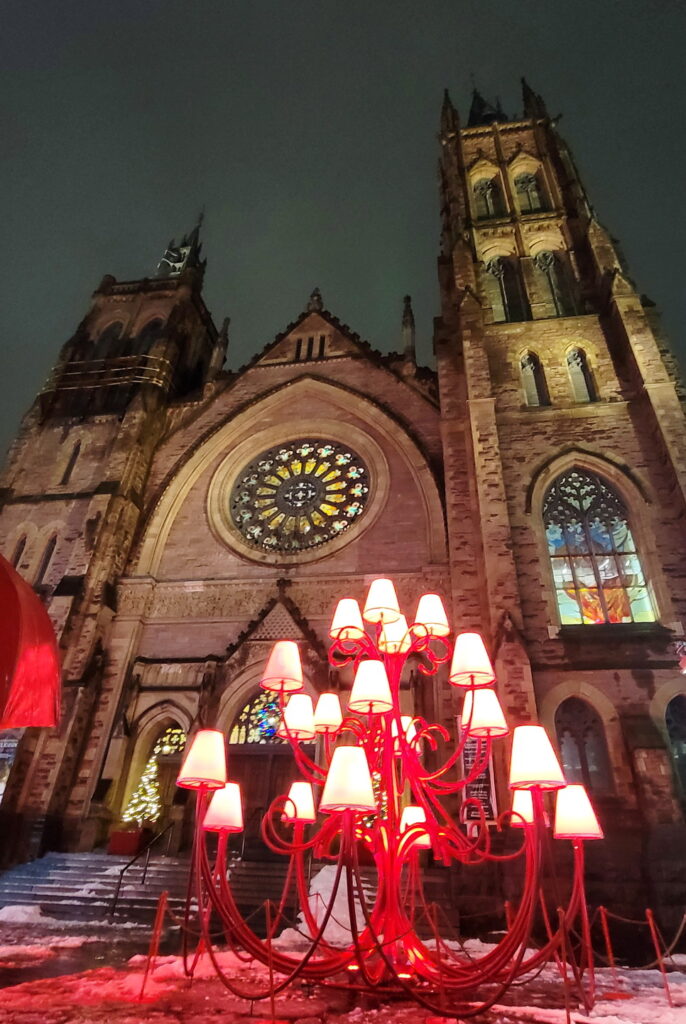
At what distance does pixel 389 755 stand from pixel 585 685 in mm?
7639

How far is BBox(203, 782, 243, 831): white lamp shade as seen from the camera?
4446 millimetres

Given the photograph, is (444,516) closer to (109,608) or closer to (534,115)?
(109,608)

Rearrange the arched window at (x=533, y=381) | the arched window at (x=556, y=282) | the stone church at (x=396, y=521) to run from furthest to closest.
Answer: the arched window at (x=556, y=282) < the arched window at (x=533, y=381) < the stone church at (x=396, y=521)

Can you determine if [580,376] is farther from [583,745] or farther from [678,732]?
[583,745]

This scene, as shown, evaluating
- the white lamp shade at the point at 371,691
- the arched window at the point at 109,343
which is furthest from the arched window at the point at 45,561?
the white lamp shade at the point at 371,691

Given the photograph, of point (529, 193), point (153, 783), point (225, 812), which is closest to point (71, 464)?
point (153, 783)

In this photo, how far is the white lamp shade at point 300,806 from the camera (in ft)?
15.6

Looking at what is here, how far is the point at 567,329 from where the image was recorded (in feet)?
52.4

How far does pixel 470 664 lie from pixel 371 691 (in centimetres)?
78

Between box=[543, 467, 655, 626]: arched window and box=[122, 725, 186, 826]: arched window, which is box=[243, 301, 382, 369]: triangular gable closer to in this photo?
box=[543, 467, 655, 626]: arched window

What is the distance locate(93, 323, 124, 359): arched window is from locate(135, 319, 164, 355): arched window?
2.64ft

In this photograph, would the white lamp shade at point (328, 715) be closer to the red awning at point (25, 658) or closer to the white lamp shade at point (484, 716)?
the white lamp shade at point (484, 716)

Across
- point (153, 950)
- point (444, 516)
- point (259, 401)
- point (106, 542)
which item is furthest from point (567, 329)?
point (153, 950)

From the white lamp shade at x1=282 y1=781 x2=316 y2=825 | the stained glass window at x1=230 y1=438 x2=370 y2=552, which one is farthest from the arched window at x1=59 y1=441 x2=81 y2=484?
the white lamp shade at x1=282 y1=781 x2=316 y2=825
